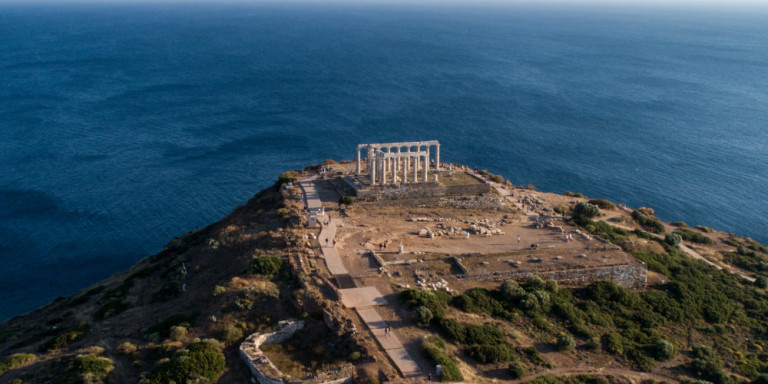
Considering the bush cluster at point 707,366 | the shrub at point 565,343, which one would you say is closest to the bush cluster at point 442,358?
the shrub at point 565,343

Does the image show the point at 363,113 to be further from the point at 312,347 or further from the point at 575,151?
the point at 312,347

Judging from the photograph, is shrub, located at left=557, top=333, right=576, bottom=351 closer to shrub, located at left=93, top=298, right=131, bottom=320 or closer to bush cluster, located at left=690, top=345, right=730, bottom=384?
bush cluster, located at left=690, top=345, right=730, bottom=384

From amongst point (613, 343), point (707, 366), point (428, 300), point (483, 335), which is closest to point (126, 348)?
point (428, 300)

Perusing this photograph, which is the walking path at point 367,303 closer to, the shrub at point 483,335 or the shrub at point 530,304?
the shrub at point 483,335

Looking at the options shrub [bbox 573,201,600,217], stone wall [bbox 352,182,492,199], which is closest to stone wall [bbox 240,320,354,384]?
stone wall [bbox 352,182,492,199]

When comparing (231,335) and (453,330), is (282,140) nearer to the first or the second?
(231,335)

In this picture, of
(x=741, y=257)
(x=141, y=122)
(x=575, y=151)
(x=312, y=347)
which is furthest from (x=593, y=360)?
(x=141, y=122)

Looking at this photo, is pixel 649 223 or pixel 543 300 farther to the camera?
pixel 649 223
